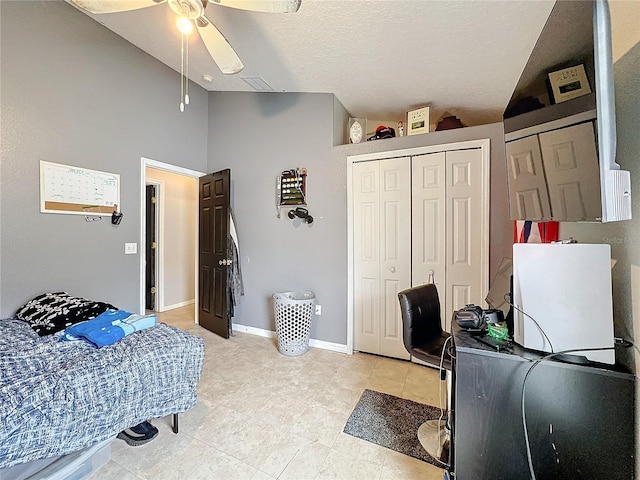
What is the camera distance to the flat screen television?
2.33 ft

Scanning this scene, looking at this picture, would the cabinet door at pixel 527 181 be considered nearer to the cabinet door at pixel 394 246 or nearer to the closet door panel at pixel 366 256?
the cabinet door at pixel 394 246

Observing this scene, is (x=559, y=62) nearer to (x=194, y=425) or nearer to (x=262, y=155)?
(x=194, y=425)

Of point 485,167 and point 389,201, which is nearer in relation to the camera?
point 485,167

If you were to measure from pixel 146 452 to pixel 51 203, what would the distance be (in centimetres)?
209

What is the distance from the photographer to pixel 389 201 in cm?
269

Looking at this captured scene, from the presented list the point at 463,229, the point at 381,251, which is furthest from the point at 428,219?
the point at 381,251

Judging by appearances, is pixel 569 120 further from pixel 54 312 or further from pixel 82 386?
pixel 54 312

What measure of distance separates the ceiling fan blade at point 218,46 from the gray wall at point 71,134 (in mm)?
1511

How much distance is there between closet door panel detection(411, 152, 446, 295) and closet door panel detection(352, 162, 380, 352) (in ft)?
1.21

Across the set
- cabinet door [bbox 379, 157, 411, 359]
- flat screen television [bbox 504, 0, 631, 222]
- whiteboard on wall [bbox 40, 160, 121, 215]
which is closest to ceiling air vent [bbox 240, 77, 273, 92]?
cabinet door [bbox 379, 157, 411, 359]

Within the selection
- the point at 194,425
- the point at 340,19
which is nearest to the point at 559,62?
the point at 340,19

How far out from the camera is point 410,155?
259cm

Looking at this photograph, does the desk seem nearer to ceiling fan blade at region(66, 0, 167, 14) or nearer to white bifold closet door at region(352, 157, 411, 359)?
white bifold closet door at region(352, 157, 411, 359)

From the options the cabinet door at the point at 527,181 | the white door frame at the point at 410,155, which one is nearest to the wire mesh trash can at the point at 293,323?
the white door frame at the point at 410,155
